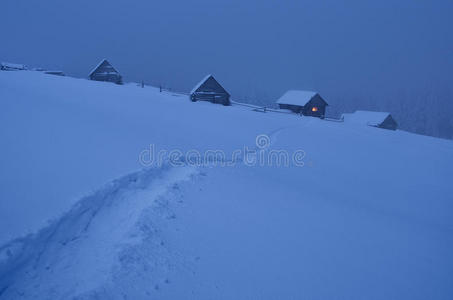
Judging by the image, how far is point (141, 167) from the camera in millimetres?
7594

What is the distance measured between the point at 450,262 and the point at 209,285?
6.70 metres

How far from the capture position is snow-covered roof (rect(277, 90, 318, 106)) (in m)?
32.0

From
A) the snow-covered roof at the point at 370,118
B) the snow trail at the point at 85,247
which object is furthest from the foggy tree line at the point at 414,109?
the snow trail at the point at 85,247

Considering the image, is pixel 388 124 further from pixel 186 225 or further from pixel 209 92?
pixel 186 225

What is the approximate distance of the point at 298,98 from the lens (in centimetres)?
3338

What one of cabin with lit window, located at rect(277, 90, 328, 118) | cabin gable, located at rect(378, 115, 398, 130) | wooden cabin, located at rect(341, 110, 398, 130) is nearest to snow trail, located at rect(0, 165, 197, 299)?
→ cabin with lit window, located at rect(277, 90, 328, 118)

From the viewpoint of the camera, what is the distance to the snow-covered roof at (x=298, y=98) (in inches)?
1258

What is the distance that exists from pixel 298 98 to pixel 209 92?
12976mm

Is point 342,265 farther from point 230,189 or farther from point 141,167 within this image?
point 141,167

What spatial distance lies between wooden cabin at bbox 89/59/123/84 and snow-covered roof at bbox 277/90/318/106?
22.6 meters

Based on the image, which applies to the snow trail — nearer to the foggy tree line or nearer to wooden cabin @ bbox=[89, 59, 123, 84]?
wooden cabin @ bbox=[89, 59, 123, 84]

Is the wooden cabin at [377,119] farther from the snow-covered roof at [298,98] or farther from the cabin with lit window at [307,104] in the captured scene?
the snow-covered roof at [298,98]

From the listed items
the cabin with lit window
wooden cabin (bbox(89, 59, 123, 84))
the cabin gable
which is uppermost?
wooden cabin (bbox(89, 59, 123, 84))

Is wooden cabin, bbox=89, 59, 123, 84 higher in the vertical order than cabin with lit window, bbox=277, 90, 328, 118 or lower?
higher
